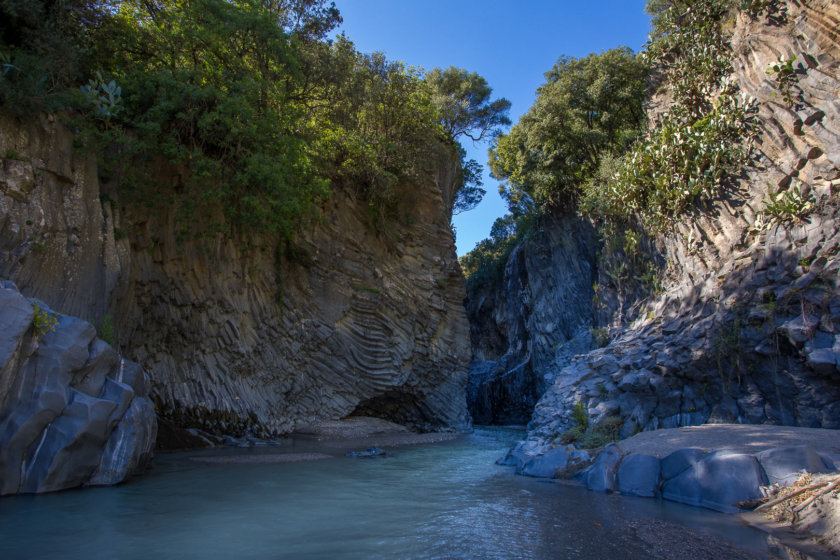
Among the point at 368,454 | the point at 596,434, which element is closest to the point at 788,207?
the point at 596,434

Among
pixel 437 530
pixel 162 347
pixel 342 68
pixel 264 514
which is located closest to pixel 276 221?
pixel 162 347

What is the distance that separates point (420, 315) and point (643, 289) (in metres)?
9.39

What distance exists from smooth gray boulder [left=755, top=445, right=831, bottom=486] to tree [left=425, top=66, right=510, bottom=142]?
2754cm

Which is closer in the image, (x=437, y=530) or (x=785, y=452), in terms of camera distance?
(x=437, y=530)

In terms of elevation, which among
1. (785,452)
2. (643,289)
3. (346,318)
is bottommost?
(785,452)

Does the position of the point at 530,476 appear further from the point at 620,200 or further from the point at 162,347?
the point at 620,200

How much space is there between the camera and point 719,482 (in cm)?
679

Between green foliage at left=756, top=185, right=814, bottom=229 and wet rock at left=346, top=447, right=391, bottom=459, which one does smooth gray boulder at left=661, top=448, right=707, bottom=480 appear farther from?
green foliage at left=756, top=185, right=814, bottom=229

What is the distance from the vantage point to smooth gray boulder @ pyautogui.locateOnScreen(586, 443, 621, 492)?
8016 millimetres

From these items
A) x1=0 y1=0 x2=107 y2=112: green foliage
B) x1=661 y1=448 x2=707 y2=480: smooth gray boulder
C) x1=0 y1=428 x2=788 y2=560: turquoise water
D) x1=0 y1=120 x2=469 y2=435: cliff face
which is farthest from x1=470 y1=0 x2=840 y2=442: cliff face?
x1=0 y1=0 x2=107 y2=112: green foliage

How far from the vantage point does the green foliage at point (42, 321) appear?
6.86m

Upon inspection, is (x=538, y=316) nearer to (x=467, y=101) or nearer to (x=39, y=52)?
(x=467, y=101)

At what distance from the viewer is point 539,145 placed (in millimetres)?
26672

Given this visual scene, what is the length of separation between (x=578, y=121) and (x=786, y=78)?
11.1 meters
